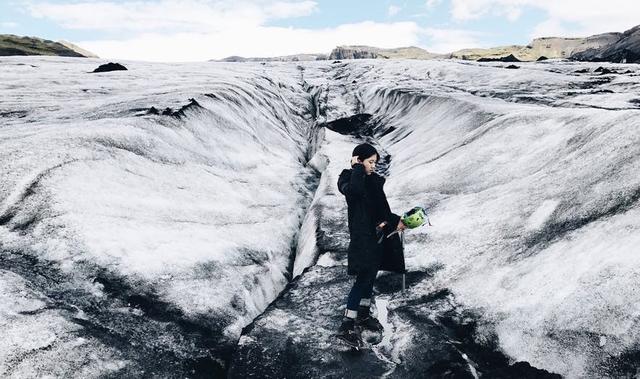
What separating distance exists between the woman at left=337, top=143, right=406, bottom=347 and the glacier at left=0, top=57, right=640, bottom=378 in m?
0.55

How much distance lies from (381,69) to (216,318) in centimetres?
3267

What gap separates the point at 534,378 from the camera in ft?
14.3

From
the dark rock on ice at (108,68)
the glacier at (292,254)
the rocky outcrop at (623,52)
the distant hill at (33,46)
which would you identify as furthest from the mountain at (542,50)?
the glacier at (292,254)

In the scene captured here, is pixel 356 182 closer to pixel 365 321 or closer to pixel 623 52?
pixel 365 321

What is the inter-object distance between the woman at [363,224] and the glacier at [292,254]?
21.6 inches

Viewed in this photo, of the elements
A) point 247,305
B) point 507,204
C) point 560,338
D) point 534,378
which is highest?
point 507,204

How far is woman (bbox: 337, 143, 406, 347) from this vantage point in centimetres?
519

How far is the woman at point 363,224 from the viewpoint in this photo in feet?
17.0

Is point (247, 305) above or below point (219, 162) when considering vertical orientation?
below

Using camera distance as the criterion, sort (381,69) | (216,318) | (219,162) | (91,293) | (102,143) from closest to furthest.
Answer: (91,293) → (216,318) → (102,143) → (219,162) → (381,69)

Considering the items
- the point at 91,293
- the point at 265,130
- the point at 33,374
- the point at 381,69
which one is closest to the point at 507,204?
the point at 91,293

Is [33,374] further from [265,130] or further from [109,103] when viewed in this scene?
[265,130]

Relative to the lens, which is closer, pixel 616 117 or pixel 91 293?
pixel 91 293

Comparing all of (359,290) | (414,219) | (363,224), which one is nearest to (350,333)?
(359,290)
